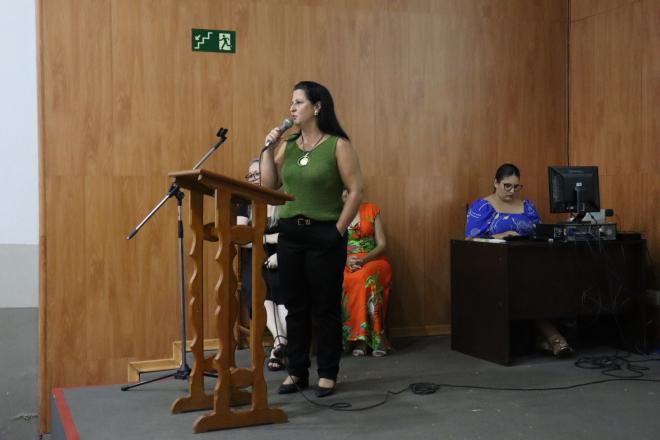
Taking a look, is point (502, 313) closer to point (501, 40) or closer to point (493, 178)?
point (493, 178)

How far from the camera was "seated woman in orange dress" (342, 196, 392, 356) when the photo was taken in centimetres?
445

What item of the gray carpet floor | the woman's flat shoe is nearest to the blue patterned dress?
the gray carpet floor

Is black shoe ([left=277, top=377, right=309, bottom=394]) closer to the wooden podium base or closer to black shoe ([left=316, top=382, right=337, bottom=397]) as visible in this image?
black shoe ([left=316, top=382, right=337, bottom=397])

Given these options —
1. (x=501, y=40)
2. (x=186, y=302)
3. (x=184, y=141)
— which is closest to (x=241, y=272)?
(x=186, y=302)

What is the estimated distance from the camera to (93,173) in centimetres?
440

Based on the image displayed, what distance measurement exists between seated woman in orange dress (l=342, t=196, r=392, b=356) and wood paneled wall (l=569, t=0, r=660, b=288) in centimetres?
172

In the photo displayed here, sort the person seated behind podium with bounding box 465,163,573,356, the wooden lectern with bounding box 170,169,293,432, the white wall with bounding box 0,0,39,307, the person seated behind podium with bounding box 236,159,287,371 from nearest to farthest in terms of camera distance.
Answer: the wooden lectern with bounding box 170,169,293,432 < the person seated behind podium with bounding box 236,159,287,371 < the white wall with bounding box 0,0,39,307 < the person seated behind podium with bounding box 465,163,573,356

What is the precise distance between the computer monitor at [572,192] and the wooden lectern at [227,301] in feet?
6.68

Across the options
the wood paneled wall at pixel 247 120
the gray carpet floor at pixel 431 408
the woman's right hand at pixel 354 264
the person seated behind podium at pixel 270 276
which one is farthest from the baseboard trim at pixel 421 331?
the person seated behind podium at pixel 270 276

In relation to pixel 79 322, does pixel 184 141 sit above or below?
above

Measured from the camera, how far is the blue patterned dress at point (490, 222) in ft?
15.4

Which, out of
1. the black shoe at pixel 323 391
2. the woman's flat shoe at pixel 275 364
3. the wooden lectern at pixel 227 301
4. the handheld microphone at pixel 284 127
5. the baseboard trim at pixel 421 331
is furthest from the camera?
the baseboard trim at pixel 421 331

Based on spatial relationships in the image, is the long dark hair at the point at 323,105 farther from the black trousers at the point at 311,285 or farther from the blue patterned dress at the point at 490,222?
the blue patterned dress at the point at 490,222

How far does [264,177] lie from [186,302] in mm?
1502
